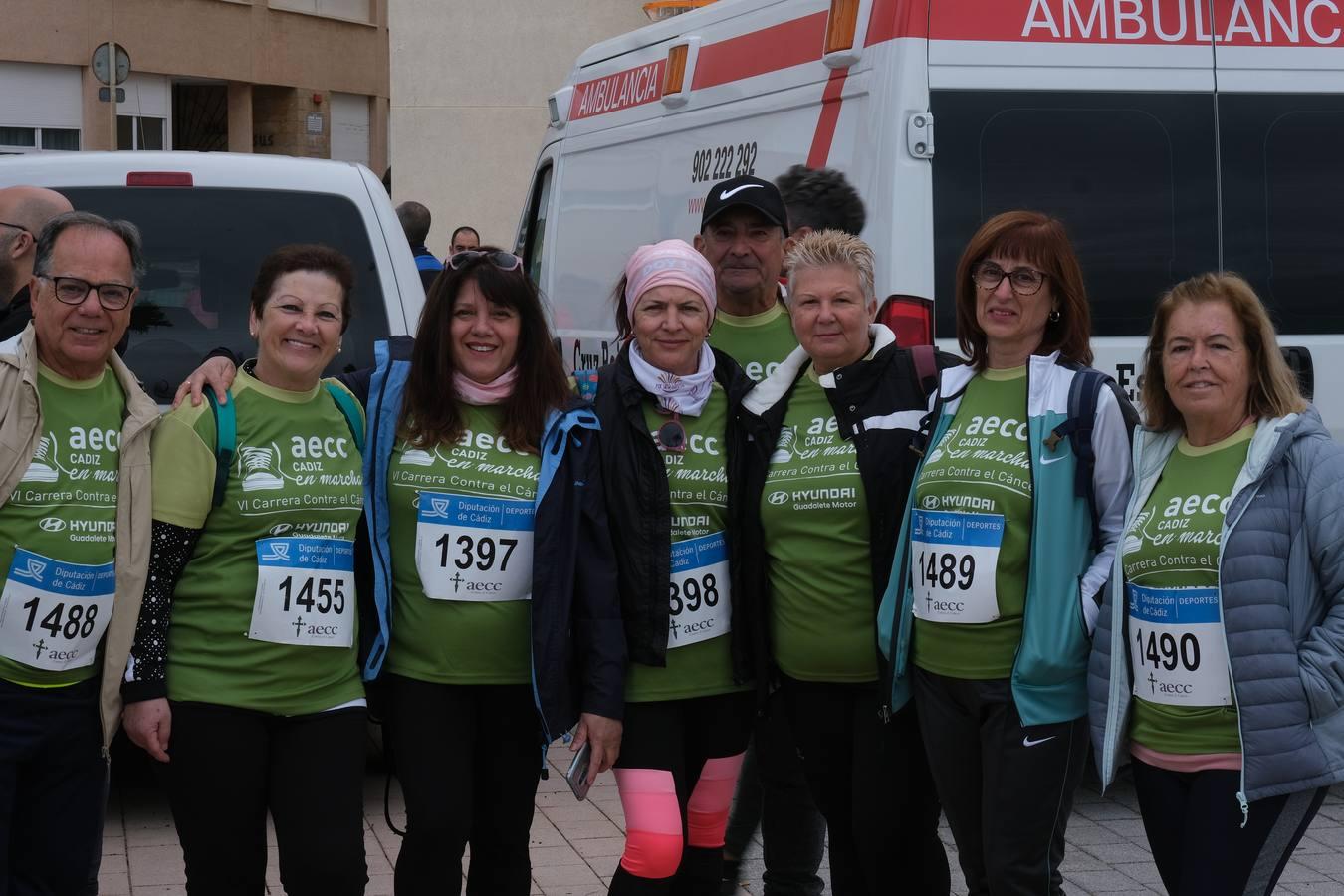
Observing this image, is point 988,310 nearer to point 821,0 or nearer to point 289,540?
point 289,540

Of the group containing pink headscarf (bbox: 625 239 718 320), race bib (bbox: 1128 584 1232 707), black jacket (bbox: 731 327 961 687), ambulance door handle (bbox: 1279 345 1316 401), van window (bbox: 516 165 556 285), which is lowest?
race bib (bbox: 1128 584 1232 707)

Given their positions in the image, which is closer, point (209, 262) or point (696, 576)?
point (696, 576)

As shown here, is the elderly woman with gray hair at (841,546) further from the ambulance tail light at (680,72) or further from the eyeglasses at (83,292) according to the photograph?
the ambulance tail light at (680,72)

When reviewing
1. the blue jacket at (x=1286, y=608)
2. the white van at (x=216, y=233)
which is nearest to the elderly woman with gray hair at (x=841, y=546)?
the blue jacket at (x=1286, y=608)

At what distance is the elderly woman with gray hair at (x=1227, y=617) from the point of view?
3.33m

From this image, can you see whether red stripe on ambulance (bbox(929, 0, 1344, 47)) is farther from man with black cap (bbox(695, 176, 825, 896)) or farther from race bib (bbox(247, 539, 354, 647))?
race bib (bbox(247, 539, 354, 647))

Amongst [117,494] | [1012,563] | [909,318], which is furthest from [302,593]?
[909,318]

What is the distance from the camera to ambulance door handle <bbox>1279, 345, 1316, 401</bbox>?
5.95 m

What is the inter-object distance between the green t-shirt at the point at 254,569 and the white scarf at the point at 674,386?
0.74m

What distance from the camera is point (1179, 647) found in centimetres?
343

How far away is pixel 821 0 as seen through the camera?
6117 mm

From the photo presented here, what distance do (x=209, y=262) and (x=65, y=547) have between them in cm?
227

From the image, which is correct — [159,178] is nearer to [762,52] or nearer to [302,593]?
[762,52]

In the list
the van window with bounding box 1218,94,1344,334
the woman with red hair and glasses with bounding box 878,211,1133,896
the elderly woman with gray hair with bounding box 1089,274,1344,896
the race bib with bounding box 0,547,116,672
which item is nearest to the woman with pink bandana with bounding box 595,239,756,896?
the woman with red hair and glasses with bounding box 878,211,1133,896
